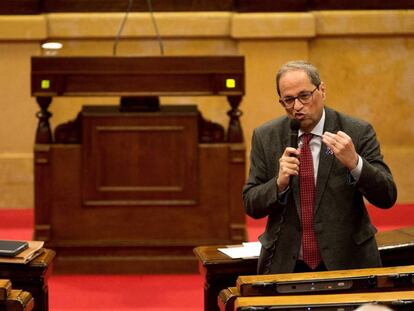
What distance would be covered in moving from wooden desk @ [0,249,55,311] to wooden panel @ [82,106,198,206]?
2.12 m

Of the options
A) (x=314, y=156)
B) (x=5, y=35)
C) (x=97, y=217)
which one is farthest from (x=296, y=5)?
(x=314, y=156)

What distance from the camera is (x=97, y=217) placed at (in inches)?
285

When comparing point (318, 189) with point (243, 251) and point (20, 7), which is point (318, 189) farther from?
point (20, 7)

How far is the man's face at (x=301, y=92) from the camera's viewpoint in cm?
443

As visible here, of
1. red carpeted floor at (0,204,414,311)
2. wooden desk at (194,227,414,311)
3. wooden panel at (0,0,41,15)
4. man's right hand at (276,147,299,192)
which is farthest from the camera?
wooden panel at (0,0,41,15)

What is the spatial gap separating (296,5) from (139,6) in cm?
147

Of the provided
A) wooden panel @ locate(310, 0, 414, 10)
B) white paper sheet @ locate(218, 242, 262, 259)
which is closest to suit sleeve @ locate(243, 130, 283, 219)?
white paper sheet @ locate(218, 242, 262, 259)

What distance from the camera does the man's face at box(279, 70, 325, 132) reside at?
4426 millimetres

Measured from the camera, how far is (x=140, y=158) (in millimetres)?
7203

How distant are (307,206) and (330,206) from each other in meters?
0.10

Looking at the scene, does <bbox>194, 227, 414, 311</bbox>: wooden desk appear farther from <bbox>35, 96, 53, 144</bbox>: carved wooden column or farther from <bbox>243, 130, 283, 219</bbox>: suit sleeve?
<bbox>35, 96, 53, 144</bbox>: carved wooden column

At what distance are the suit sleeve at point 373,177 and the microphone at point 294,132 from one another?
0.30m

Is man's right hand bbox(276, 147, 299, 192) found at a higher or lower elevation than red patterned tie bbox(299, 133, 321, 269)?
higher

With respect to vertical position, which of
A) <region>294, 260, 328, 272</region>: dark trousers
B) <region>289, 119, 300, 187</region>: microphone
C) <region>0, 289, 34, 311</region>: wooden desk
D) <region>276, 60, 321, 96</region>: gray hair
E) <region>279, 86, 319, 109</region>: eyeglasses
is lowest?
<region>0, 289, 34, 311</region>: wooden desk
